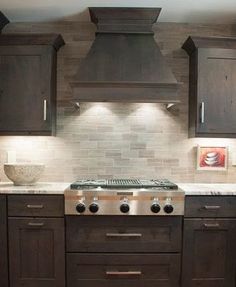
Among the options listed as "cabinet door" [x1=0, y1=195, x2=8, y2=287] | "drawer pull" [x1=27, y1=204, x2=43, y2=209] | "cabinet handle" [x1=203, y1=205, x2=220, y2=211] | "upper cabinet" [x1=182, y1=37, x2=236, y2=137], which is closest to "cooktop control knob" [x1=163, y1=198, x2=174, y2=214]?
"cabinet handle" [x1=203, y1=205, x2=220, y2=211]

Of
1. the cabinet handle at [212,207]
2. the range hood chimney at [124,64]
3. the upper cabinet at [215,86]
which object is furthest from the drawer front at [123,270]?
the range hood chimney at [124,64]

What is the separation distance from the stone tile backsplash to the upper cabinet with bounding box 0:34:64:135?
254 millimetres

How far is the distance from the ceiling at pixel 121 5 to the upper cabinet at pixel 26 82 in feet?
0.77

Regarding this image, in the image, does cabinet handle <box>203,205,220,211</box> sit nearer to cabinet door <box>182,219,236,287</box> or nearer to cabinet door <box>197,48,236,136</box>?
cabinet door <box>182,219,236,287</box>

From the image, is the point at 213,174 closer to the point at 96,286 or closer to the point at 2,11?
the point at 96,286

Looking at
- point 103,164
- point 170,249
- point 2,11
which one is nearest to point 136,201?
point 170,249

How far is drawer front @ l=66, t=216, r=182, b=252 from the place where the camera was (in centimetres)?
217

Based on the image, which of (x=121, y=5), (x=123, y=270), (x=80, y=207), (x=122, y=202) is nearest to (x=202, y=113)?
(x=122, y=202)

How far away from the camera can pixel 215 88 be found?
243 centimetres

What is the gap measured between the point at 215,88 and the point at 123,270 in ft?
5.59

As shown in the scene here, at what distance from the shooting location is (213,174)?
2.70 meters

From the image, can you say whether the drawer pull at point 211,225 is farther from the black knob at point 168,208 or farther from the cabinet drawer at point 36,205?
the cabinet drawer at point 36,205

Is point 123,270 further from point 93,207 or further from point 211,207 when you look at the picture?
point 211,207

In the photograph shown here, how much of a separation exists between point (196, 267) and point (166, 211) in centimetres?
52
